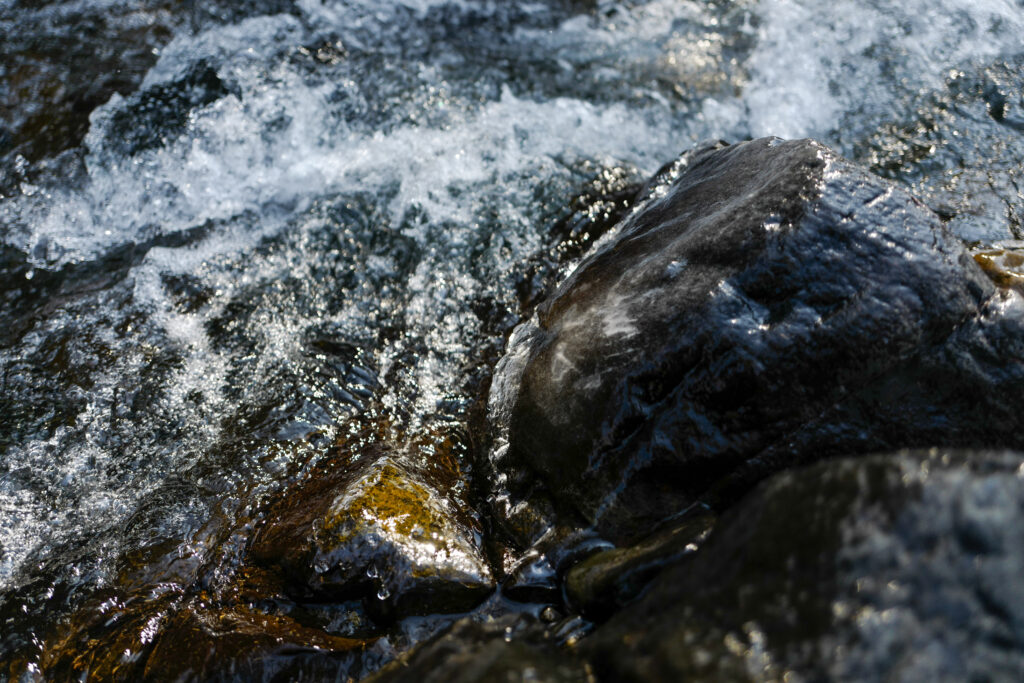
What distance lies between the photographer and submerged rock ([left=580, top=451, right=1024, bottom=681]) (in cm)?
Answer: 141

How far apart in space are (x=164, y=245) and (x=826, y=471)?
4.07 meters

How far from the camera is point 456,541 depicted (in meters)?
2.65

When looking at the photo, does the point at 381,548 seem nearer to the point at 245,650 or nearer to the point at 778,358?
the point at 245,650

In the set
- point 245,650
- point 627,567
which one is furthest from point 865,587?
point 245,650

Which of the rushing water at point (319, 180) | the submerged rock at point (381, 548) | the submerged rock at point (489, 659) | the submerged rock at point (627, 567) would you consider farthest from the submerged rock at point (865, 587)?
the rushing water at point (319, 180)

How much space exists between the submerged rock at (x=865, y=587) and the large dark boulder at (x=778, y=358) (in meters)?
0.67

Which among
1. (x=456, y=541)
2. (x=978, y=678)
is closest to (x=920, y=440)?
(x=978, y=678)

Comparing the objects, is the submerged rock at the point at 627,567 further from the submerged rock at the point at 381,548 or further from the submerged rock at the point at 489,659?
the submerged rock at the point at 381,548

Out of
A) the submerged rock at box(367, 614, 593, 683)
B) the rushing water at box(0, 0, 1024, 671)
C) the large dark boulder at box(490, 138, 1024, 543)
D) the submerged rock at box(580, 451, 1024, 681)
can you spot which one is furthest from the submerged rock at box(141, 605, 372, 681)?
the submerged rock at box(580, 451, 1024, 681)

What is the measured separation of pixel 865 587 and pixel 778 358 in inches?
37.8

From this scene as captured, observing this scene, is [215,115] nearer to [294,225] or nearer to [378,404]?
[294,225]

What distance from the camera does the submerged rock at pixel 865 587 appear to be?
4.63 feet

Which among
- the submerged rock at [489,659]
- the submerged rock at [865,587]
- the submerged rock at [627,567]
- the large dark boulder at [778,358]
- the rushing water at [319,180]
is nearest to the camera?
the submerged rock at [865,587]

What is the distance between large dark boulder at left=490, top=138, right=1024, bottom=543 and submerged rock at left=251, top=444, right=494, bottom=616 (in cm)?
29
